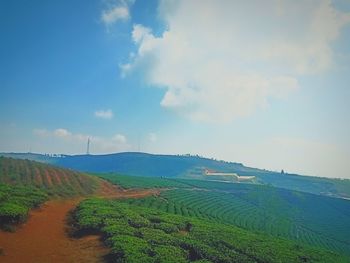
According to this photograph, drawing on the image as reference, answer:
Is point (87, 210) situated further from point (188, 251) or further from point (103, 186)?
point (103, 186)

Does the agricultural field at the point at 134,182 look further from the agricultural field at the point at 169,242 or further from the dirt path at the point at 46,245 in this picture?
the dirt path at the point at 46,245

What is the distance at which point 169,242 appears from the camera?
963 inches

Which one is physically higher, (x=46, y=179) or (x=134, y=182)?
(x=46, y=179)

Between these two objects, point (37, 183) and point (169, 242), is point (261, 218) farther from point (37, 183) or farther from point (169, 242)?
point (169, 242)

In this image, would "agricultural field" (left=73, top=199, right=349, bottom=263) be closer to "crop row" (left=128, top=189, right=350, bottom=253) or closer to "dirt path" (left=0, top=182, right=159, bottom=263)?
"dirt path" (left=0, top=182, right=159, bottom=263)

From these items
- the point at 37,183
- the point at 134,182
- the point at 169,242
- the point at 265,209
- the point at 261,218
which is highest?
the point at 37,183

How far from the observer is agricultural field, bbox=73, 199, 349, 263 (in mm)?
21281

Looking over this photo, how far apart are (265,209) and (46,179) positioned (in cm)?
5288

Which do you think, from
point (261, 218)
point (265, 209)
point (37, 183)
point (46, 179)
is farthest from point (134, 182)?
point (261, 218)

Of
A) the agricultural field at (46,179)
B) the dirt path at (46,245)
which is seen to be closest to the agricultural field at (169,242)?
the dirt path at (46,245)

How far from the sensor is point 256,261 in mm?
22938

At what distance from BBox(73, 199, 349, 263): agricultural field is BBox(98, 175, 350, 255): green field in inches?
749

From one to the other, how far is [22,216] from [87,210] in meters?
7.67

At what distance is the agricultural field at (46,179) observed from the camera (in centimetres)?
5848
